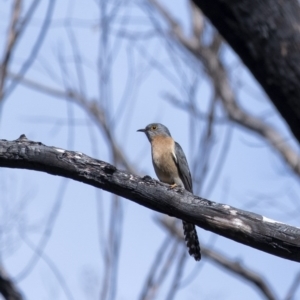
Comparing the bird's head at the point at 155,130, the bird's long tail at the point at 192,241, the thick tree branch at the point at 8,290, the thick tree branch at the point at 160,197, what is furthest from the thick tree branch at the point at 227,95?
the thick tree branch at the point at 160,197

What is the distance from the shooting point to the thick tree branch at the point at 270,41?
4.07 meters

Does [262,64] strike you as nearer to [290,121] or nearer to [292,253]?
[290,121]

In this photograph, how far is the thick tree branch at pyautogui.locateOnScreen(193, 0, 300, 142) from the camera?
160 inches

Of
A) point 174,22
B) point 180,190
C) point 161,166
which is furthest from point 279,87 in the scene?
point 174,22

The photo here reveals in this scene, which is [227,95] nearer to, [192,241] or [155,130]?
[155,130]

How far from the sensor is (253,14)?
4.13 m

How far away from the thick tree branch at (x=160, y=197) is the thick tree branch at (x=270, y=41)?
1.06 m

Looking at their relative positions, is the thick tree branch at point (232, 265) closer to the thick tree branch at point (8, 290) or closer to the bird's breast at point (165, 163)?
the bird's breast at point (165, 163)

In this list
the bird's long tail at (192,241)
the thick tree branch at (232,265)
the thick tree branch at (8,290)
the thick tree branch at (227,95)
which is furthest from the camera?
the thick tree branch at (227,95)

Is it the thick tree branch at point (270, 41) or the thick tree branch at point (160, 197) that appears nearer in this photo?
the thick tree branch at point (160, 197)

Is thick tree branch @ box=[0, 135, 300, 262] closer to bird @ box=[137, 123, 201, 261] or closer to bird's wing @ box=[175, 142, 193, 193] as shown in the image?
bird @ box=[137, 123, 201, 261]

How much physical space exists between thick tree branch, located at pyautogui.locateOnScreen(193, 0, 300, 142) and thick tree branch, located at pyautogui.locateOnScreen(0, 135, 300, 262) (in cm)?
106

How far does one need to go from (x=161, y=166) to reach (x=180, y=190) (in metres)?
3.48

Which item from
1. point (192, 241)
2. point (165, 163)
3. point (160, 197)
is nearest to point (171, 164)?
point (165, 163)
